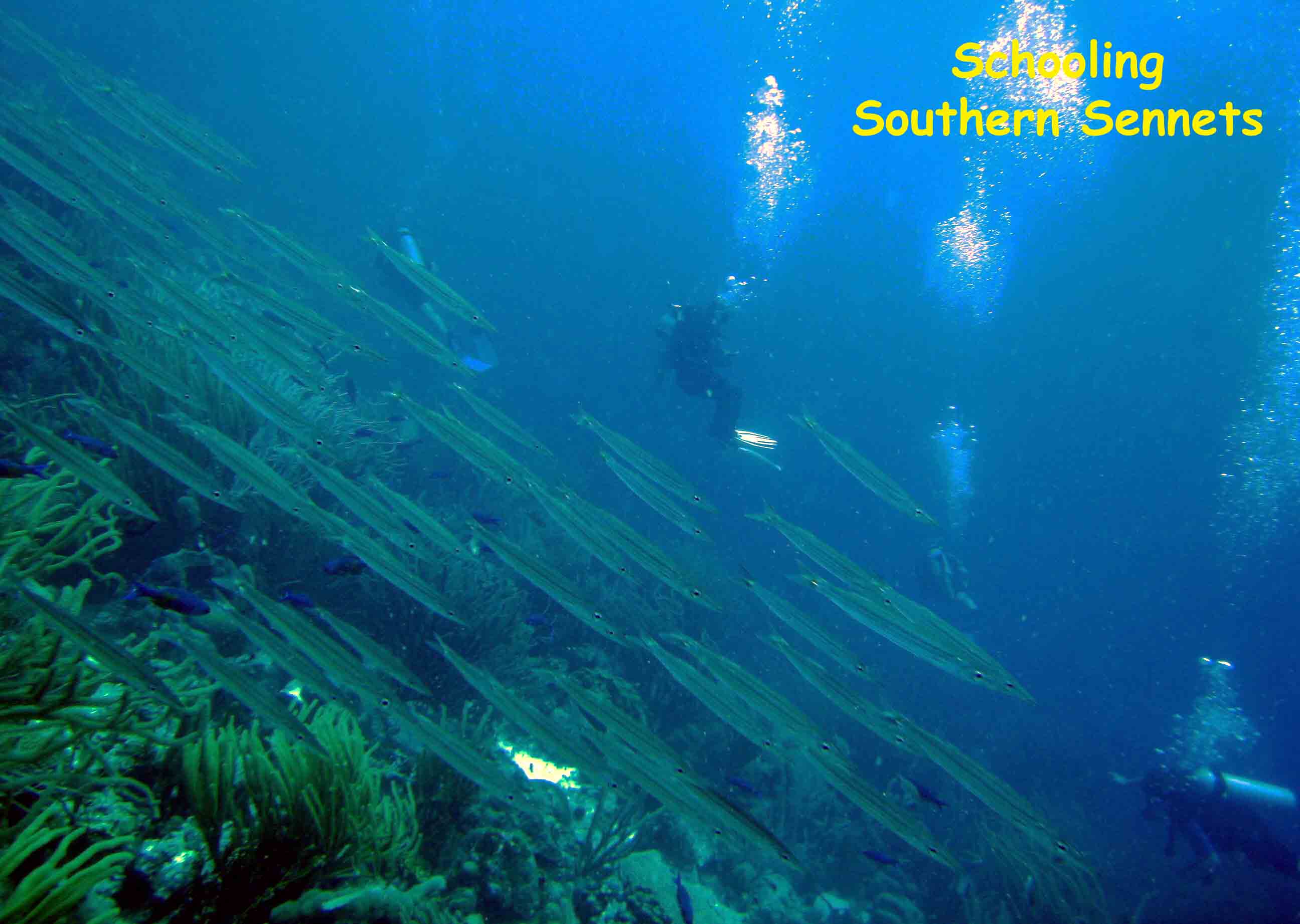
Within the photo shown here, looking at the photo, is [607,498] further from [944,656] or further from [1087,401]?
[1087,401]

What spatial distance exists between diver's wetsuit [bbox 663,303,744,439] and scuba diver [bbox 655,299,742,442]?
0.04ft

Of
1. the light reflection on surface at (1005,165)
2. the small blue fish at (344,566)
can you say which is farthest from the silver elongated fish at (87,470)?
the light reflection on surface at (1005,165)

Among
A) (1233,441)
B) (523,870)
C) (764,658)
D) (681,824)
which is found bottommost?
(681,824)

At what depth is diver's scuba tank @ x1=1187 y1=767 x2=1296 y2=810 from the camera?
31.6 feet

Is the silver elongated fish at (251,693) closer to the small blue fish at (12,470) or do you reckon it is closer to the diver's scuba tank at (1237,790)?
the small blue fish at (12,470)

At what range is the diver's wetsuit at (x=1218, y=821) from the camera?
9312 mm

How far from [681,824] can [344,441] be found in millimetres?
6002

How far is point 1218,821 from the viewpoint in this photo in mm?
9633

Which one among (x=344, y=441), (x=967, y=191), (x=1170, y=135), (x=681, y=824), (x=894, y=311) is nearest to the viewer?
(x=681, y=824)

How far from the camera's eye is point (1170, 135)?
18406 mm

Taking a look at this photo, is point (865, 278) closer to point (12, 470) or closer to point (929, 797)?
point (929, 797)

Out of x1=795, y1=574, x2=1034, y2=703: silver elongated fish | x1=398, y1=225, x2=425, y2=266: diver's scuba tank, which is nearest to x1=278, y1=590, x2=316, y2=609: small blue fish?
x1=795, y1=574, x2=1034, y2=703: silver elongated fish

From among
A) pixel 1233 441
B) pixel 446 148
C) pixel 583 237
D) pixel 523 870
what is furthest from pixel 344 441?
pixel 1233 441

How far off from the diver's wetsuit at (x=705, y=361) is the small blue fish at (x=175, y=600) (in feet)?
33.5
